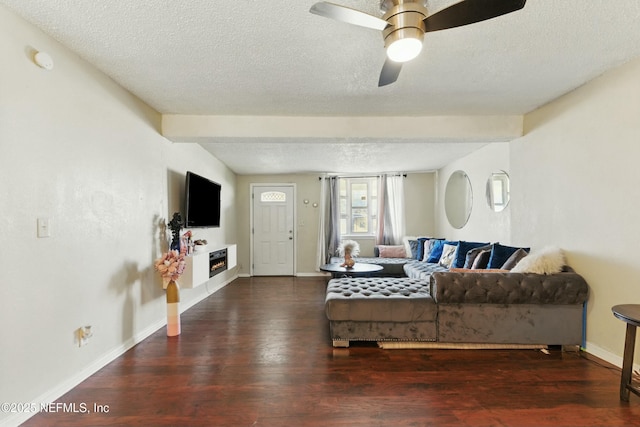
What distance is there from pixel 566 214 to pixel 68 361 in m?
4.15

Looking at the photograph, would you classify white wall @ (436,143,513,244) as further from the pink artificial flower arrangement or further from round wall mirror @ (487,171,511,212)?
the pink artificial flower arrangement

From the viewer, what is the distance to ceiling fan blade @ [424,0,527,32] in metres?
1.34

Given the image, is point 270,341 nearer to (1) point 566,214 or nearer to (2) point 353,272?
(2) point 353,272

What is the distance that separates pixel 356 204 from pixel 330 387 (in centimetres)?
493

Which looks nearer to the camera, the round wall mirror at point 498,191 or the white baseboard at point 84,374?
the white baseboard at point 84,374

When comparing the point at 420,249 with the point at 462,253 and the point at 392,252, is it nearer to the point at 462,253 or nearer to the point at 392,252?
the point at 392,252

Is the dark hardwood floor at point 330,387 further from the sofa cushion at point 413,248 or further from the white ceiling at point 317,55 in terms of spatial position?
the sofa cushion at point 413,248

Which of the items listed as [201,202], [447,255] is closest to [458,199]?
[447,255]

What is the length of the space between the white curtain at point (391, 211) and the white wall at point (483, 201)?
3.59ft

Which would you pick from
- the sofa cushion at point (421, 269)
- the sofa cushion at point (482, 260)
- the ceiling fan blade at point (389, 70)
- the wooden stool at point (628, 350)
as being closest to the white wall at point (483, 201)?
the sofa cushion at point (482, 260)

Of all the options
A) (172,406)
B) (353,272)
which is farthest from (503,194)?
(172,406)

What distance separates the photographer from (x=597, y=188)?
98.0 inches

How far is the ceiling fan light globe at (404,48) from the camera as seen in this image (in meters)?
1.53

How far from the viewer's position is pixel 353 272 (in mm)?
4266
